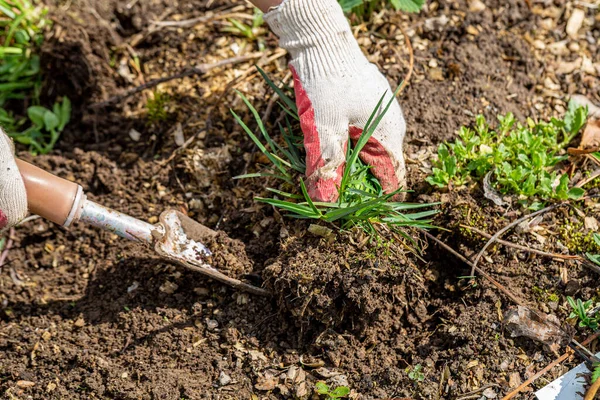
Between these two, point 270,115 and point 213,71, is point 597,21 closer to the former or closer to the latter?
point 270,115

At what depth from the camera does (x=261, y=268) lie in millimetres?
2229

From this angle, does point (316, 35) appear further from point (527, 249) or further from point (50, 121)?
point (50, 121)

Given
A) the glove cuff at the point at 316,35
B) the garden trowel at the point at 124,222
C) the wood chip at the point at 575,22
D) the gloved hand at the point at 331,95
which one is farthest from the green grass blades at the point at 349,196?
the wood chip at the point at 575,22

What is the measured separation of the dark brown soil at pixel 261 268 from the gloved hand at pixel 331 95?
18cm

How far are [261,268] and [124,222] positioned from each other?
20.8 inches

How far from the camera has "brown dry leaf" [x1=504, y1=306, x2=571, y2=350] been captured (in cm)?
198

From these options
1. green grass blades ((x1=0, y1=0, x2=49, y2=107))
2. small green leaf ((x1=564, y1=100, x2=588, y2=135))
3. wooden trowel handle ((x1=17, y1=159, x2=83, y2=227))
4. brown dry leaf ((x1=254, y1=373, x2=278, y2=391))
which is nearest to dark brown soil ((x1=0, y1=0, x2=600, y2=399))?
brown dry leaf ((x1=254, y1=373, x2=278, y2=391))

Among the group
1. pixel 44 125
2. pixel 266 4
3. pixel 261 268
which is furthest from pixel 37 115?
pixel 261 268

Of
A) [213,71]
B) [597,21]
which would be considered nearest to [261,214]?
[213,71]

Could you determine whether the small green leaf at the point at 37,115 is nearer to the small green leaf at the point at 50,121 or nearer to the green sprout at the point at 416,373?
the small green leaf at the point at 50,121

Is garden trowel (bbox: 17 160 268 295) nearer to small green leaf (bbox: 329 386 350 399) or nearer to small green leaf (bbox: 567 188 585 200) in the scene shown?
small green leaf (bbox: 329 386 350 399)

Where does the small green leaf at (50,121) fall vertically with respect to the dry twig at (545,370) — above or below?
above

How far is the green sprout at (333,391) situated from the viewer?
1.95 meters

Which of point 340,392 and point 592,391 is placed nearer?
point 592,391
